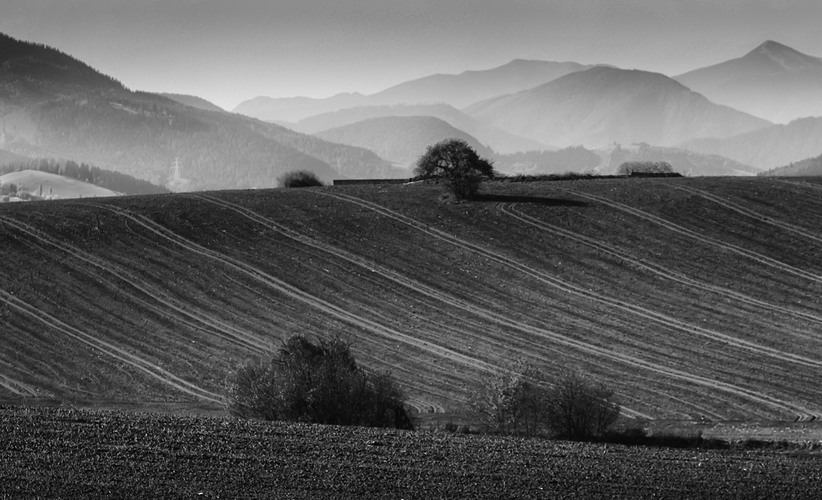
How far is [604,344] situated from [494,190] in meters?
32.4

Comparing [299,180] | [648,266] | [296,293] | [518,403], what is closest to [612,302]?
[648,266]

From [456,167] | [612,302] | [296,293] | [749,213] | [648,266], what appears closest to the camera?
[612,302]

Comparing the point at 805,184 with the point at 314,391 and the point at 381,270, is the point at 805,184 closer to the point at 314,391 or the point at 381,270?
the point at 381,270

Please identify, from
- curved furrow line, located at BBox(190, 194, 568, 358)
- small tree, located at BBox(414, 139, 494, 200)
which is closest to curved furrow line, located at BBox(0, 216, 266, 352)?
curved furrow line, located at BBox(190, 194, 568, 358)

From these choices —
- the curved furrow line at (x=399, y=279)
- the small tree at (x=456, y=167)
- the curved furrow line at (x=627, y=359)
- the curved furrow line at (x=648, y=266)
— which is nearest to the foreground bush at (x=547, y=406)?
the curved furrow line at (x=399, y=279)

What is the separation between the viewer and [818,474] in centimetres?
2642

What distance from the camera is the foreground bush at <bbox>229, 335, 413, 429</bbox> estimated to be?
117 feet

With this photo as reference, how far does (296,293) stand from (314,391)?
3092 cm

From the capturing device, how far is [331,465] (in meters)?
25.3

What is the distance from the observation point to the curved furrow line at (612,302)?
184ft

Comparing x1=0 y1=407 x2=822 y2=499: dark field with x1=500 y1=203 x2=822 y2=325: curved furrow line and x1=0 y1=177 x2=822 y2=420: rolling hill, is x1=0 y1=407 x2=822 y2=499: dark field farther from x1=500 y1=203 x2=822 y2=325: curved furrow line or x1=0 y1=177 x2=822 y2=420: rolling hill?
x1=500 y1=203 x2=822 y2=325: curved furrow line

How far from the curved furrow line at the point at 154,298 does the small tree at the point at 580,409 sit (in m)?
23.3

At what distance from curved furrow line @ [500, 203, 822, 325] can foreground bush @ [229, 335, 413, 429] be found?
33761mm

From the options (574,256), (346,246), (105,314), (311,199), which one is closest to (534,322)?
(574,256)
